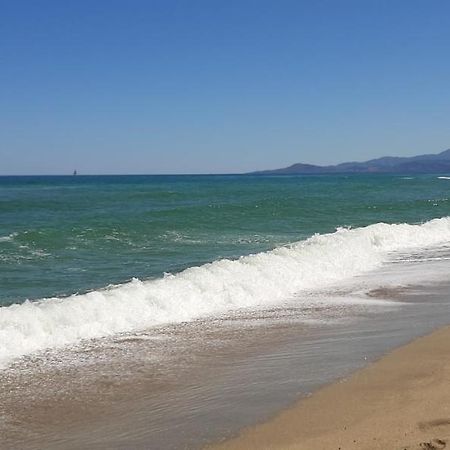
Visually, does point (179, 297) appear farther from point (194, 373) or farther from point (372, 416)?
point (372, 416)

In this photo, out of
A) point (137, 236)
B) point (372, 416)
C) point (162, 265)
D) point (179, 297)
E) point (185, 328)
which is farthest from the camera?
point (137, 236)

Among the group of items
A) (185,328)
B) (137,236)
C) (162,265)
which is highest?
(137,236)

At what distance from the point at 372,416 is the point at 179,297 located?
592 centimetres

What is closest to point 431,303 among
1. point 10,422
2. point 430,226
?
point 10,422

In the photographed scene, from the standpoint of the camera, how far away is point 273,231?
84.5 feet

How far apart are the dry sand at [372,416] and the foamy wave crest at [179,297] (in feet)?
12.7

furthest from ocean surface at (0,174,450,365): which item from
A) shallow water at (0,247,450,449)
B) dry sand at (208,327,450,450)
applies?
dry sand at (208,327,450,450)

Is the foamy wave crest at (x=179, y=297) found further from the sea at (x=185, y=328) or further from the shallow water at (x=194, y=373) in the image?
the shallow water at (x=194, y=373)

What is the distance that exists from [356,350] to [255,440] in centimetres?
311

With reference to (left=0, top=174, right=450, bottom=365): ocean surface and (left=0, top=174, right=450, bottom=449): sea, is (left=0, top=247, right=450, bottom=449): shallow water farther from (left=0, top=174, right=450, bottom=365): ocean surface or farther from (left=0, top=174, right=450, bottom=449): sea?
(left=0, top=174, right=450, bottom=365): ocean surface

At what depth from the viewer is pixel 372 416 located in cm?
558

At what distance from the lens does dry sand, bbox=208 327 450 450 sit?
5039mm

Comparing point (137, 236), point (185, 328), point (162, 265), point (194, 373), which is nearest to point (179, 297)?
point (185, 328)

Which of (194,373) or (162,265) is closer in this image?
(194,373)
